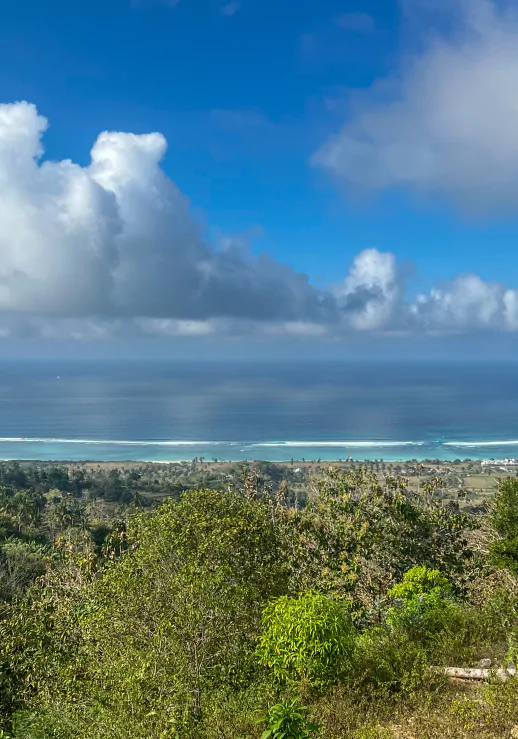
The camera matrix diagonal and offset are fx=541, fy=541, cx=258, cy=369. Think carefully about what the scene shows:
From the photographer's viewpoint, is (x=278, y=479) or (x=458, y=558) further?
(x=278, y=479)

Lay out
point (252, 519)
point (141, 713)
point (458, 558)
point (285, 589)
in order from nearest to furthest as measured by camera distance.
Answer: point (141, 713)
point (285, 589)
point (252, 519)
point (458, 558)

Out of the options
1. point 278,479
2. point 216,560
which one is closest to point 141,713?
point 216,560

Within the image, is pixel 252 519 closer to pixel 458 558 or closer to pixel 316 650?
pixel 316 650

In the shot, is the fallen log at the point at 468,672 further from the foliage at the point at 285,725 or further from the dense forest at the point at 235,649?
the foliage at the point at 285,725

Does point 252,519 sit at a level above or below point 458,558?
above

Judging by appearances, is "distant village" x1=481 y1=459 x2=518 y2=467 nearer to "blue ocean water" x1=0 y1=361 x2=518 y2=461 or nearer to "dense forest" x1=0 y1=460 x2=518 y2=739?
"blue ocean water" x1=0 y1=361 x2=518 y2=461

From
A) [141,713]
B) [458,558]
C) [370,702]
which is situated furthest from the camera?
[458,558]

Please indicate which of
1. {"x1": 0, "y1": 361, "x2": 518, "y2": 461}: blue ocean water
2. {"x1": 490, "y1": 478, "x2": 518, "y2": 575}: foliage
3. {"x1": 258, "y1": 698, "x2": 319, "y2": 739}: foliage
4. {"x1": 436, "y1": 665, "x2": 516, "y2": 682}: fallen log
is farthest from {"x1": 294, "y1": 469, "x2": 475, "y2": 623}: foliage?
{"x1": 0, "y1": 361, "x2": 518, "y2": 461}: blue ocean water

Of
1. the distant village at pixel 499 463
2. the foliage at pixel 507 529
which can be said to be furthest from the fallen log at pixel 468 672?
the distant village at pixel 499 463
